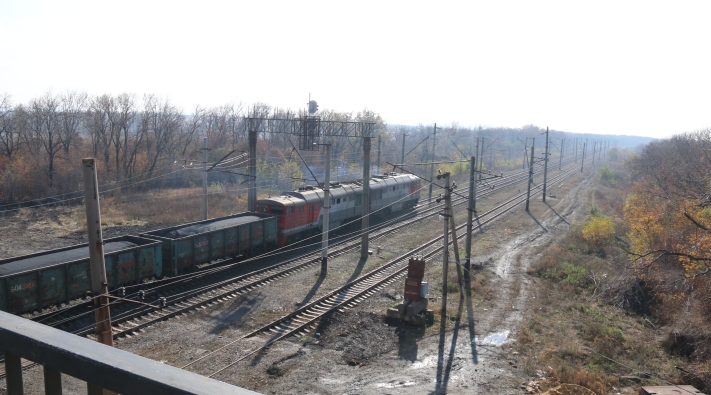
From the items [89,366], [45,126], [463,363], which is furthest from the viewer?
[45,126]

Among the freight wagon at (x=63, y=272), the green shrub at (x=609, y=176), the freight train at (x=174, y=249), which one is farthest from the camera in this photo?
the green shrub at (x=609, y=176)

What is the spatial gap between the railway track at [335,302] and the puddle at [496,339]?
16.6 feet

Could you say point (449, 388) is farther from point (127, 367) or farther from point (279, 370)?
point (127, 367)

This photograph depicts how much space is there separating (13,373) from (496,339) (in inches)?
652

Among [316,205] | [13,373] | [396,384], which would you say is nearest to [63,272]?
[396,384]

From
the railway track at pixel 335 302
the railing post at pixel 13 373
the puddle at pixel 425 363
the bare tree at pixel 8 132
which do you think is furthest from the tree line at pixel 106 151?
the railing post at pixel 13 373

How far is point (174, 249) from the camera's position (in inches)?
812

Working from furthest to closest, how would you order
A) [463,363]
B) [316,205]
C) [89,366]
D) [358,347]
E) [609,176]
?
[609,176] → [316,205] → [358,347] → [463,363] → [89,366]

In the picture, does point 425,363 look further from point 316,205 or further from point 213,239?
point 316,205

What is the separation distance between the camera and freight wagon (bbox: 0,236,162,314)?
1527 cm

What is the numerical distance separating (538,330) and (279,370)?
30.1 feet

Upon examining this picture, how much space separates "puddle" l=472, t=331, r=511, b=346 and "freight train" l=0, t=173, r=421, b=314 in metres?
11.8

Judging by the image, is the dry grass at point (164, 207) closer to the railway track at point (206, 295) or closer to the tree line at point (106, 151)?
the tree line at point (106, 151)

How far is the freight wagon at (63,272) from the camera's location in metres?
15.3
